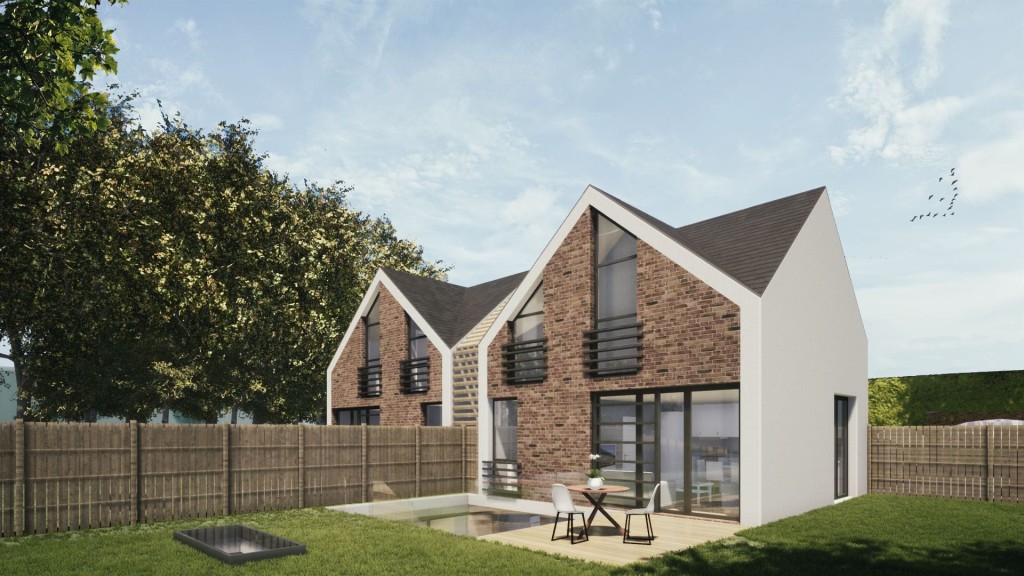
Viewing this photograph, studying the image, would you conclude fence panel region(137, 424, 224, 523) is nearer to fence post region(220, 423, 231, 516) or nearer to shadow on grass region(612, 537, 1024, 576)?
fence post region(220, 423, 231, 516)

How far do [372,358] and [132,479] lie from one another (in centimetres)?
1176

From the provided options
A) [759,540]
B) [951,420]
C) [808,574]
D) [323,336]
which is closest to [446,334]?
[323,336]

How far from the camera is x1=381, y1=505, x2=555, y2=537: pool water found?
15.1 meters

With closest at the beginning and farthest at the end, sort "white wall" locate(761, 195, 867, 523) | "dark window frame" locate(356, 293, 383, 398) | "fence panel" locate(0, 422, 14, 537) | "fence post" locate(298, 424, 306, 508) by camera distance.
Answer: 1. "fence panel" locate(0, 422, 14, 537)
2. "white wall" locate(761, 195, 867, 523)
3. "fence post" locate(298, 424, 306, 508)
4. "dark window frame" locate(356, 293, 383, 398)

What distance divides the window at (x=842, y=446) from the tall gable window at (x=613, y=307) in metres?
5.72

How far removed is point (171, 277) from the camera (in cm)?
2664

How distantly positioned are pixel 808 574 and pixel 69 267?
23748 millimetres

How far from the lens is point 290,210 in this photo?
32.3m

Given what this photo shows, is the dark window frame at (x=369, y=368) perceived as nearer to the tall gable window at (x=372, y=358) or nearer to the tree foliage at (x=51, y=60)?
the tall gable window at (x=372, y=358)

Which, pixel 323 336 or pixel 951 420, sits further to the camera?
pixel 323 336

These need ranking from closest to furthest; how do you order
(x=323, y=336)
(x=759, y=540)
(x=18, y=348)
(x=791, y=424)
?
1. (x=759, y=540)
2. (x=791, y=424)
3. (x=18, y=348)
4. (x=323, y=336)

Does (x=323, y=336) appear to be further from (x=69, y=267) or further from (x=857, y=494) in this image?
(x=857, y=494)

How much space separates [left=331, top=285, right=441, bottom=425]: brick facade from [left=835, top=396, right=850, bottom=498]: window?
11.1 metres

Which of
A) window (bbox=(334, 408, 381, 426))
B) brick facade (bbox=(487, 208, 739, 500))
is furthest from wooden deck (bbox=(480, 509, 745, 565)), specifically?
window (bbox=(334, 408, 381, 426))
